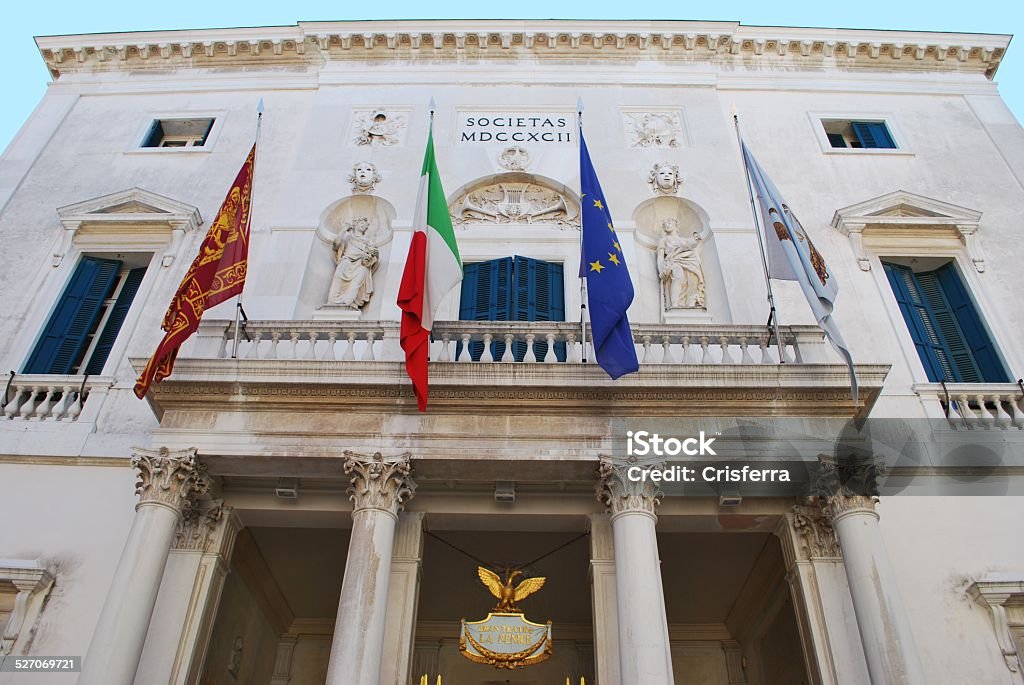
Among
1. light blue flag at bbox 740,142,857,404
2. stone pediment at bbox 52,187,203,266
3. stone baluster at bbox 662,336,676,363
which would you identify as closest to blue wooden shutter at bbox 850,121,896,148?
light blue flag at bbox 740,142,857,404

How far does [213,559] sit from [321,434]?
6.99 ft

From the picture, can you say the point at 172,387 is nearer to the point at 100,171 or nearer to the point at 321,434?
the point at 321,434

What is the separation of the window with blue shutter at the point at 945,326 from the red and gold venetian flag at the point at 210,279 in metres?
10.3

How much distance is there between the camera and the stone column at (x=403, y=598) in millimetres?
9406

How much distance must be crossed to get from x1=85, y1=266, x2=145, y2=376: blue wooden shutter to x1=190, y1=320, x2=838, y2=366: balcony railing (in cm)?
283

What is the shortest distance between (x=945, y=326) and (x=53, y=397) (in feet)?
46.4

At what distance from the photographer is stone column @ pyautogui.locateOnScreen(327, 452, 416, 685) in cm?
831

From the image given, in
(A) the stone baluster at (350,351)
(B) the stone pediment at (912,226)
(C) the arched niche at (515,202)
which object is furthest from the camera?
(C) the arched niche at (515,202)

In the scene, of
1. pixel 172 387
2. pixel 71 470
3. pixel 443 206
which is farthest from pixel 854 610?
pixel 71 470

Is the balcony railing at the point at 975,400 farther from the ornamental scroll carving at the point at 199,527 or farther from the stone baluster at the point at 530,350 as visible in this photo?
the ornamental scroll carving at the point at 199,527

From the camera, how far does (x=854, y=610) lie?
9.25 m

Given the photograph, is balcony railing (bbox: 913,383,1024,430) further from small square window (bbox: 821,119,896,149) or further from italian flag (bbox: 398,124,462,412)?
italian flag (bbox: 398,124,462,412)

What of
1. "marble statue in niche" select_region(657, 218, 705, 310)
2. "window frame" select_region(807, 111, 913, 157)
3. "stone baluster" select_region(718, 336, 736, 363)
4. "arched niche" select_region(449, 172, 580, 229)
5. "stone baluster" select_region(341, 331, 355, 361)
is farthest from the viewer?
"window frame" select_region(807, 111, 913, 157)

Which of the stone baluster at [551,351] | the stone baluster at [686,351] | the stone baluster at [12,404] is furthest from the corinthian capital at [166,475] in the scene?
the stone baluster at [686,351]
